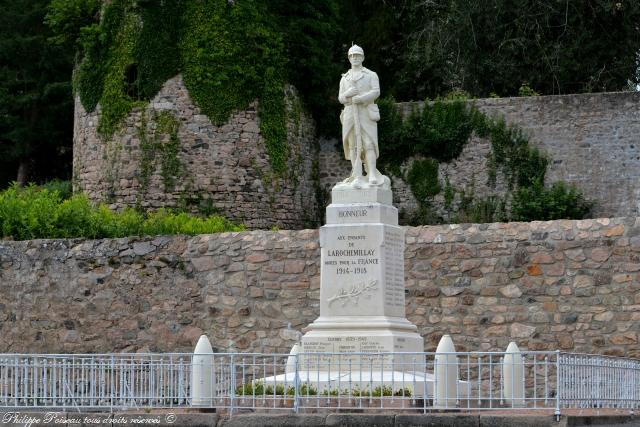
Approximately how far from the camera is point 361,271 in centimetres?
1748

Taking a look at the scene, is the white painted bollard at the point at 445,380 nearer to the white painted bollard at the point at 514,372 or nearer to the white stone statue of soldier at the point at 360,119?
the white painted bollard at the point at 514,372

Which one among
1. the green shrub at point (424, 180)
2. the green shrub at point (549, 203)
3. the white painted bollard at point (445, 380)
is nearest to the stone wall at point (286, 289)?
Result: the white painted bollard at point (445, 380)

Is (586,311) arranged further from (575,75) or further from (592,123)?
(575,75)

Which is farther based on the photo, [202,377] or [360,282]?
[360,282]

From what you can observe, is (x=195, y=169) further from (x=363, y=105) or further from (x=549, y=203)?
(x=363, y=105)

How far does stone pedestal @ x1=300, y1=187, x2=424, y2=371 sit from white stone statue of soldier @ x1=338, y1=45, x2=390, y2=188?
282 mm

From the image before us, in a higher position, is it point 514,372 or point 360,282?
point 360,282

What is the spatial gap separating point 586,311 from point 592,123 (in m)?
10.3

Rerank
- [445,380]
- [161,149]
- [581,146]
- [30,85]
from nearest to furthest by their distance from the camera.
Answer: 1. [445,380]
2. [161,149]
3. [581,146]
4. [30,85]

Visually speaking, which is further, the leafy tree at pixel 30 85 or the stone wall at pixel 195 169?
the leafy tree at pixel 30 85

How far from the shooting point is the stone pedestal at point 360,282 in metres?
17.3

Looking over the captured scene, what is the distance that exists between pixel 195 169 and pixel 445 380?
1500 cm

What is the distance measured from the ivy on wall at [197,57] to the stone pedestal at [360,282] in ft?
41.6

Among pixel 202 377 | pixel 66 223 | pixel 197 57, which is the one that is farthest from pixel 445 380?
pixel 197 57
